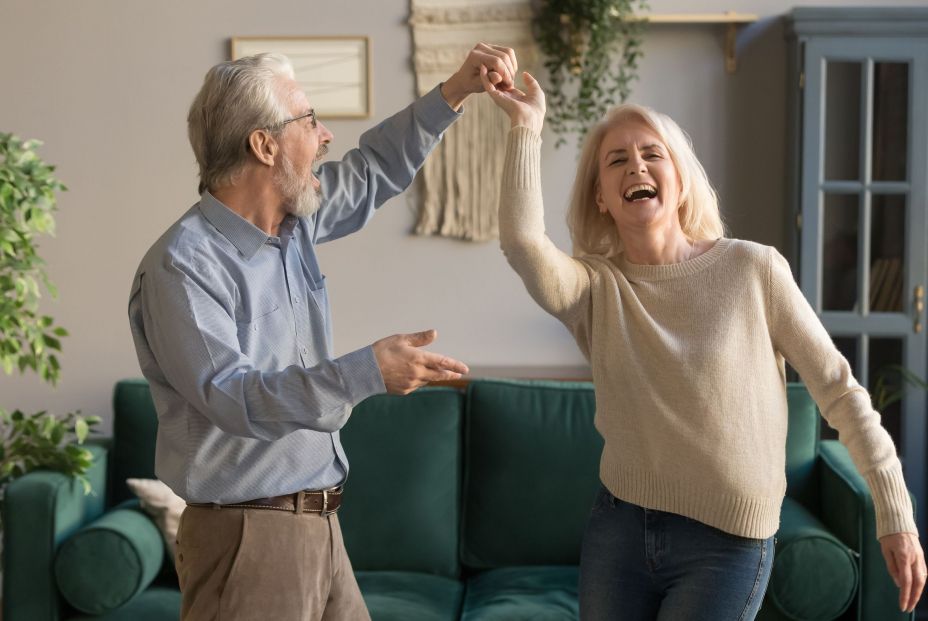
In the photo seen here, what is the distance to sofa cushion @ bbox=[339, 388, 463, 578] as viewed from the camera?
121 inches

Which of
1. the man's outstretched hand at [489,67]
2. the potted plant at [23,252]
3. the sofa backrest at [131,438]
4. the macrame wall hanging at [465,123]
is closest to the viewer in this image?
the man's outstretched hand at [489,67]

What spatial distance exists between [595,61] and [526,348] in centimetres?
100

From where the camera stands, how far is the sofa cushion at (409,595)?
2.73 meters

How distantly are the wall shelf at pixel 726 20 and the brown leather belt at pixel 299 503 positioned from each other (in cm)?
Answer: 233

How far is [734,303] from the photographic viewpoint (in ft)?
5.42

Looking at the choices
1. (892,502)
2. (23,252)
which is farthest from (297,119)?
(23,252)

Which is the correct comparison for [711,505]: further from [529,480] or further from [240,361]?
[529,480]

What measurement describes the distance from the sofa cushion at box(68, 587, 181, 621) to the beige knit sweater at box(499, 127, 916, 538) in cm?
148

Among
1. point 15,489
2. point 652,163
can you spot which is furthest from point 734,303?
point 15,489

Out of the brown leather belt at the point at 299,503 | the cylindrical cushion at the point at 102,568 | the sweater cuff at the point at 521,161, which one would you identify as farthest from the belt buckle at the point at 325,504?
the cylindrical cushion at the point at 102,568

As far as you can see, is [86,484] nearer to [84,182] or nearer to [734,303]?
[84,182]

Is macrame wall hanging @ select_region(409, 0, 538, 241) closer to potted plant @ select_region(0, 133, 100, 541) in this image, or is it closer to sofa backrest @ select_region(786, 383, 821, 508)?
sofa backrest @ select_region(786, 383, 821, 508)

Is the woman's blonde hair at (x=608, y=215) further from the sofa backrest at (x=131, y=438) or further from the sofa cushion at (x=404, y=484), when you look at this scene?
the sofa backrest at (x=131, y=438)

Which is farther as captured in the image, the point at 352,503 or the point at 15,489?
the point at 352,503
